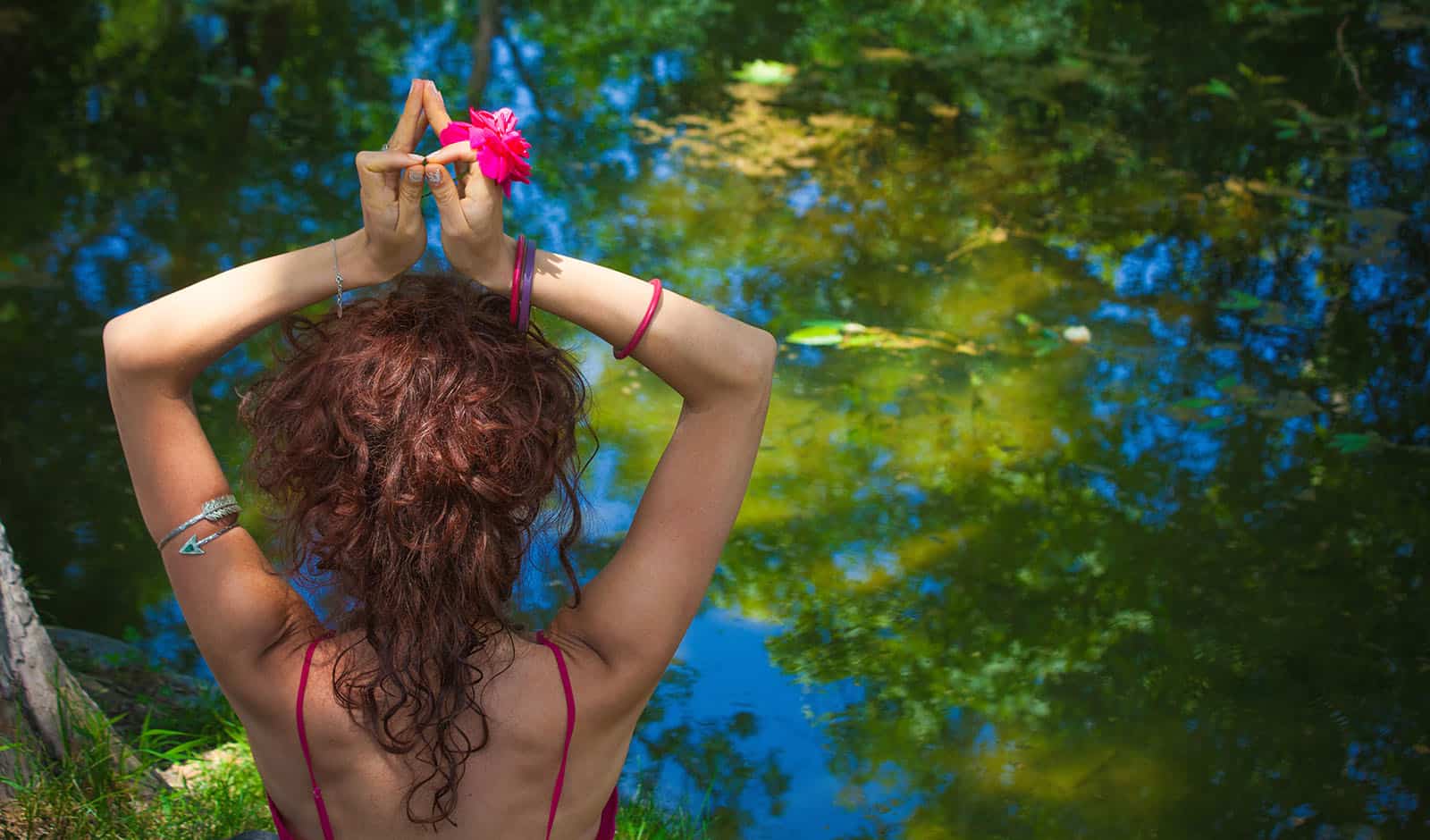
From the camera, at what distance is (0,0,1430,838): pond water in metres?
3.12

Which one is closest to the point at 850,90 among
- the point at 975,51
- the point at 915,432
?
the point at 975,51

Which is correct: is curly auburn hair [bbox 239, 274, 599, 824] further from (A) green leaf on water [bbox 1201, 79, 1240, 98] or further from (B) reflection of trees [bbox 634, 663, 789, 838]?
(A) green leaf on water [bbox 1201, 79, 1240, 98]

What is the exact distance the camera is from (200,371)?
1355 millimetres

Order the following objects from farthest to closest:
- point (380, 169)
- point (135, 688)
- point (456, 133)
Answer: point (135, 688)
point (456, 133)
point (380, 169)

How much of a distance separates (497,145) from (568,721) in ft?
2.03

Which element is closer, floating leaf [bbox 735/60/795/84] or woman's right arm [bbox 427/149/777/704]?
woman's right arm [bbox 427/149/777/704]

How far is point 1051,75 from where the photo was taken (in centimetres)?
694

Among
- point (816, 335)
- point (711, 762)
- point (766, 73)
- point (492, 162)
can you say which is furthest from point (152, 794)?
point (766, 73)

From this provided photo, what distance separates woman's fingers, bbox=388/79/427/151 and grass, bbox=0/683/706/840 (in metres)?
1.39

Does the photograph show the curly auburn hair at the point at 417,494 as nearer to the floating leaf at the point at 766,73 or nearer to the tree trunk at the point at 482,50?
the tree trunk at the point at 482,50

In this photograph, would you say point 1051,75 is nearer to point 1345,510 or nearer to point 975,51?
point 975,51

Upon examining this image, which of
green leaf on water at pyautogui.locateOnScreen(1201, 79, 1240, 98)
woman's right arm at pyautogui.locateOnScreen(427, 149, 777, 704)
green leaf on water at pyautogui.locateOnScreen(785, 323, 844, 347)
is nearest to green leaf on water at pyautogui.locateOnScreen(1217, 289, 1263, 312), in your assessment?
green leaf on water at pyautogui.locateOnScreen(785, 323, 844, 347)

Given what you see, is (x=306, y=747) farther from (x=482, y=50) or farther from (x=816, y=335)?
(x=482, y=50)

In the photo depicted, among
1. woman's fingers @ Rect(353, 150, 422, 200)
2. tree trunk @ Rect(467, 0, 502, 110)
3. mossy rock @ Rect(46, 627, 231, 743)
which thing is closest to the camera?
woman's fingers @ Rect(353, 150, 422, 200)
